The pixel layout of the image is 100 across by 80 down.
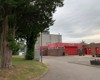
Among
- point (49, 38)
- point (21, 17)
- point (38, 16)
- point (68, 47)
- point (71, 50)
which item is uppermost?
point (49, 38)

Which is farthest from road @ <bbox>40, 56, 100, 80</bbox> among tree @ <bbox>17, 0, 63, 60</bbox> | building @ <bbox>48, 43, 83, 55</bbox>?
building @ <bbox>48, 43, 83, 55</bbox>

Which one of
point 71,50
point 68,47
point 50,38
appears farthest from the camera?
point 50,38

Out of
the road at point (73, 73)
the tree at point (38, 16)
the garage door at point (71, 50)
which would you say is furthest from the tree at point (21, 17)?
the garage door at point (71, 50)

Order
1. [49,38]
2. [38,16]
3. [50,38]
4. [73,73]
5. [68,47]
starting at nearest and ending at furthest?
1. [73,73]
2. [38,16]
3. [68,47]
4. [49,38]
5. [50,38]

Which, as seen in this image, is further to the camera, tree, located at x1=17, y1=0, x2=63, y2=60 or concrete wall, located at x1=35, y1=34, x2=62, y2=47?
concrete wall, located at x1=35, y1=34, x2=62, y2=47

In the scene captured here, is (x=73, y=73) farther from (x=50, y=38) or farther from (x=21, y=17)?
(x=50, y=38)

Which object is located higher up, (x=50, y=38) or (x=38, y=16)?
(x=50, y=38)

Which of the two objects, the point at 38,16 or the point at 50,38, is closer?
the point at 38,16

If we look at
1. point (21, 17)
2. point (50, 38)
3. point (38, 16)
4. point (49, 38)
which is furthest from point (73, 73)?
point (50, 38)

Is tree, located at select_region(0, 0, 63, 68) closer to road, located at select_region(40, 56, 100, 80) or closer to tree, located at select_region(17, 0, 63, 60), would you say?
tree, located at select_region(17, 0, 63, 60)

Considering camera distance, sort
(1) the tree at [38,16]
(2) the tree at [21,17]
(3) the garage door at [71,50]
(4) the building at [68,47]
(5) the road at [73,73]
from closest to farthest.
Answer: (5) the road at [73,73] → (2) the tree at [21,17] → (1) the tree at [38,16] → (4) the building at [68,47] → (3) the garage door at [71,50]

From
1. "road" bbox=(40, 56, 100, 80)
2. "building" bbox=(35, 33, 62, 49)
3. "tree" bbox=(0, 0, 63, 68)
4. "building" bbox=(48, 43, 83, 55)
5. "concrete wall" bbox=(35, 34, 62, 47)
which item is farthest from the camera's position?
"concrete wall" bbox=(35, 34, 62, 47)

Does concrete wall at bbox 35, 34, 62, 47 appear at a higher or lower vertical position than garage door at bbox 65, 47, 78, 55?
higher

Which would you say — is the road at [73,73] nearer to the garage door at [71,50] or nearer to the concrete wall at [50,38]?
the garage door at [71,50]
